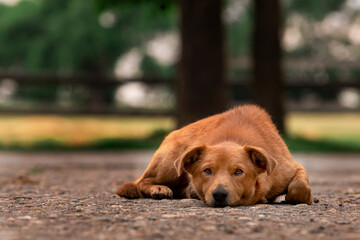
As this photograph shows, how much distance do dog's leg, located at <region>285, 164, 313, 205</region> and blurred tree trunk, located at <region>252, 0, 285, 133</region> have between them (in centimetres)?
1025

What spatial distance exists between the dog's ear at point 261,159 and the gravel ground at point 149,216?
0.36 meters

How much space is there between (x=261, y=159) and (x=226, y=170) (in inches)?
14.0

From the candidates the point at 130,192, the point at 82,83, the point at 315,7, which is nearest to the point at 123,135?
the point at 82,83

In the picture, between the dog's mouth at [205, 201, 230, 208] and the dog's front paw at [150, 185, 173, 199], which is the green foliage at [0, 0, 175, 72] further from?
the dog's mouth at [205, 201, 230, 208]

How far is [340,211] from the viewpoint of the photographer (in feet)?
16.8

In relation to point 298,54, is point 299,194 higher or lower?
lower

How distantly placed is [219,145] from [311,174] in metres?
4.79

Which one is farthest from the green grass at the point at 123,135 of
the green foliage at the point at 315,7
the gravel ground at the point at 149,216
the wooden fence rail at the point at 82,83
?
the green foliage at the point at 315,7

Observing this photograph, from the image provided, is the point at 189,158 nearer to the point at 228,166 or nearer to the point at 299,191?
the point at 228,166

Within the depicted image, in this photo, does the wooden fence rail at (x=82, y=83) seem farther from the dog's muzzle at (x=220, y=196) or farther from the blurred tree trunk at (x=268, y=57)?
the dog's muzzle at (x=220, y=196)

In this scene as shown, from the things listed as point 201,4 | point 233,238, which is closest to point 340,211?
point 233,238

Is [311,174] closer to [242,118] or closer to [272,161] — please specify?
[242,118]

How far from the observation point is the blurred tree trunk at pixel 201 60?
13195mm

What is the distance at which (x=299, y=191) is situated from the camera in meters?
5.46
